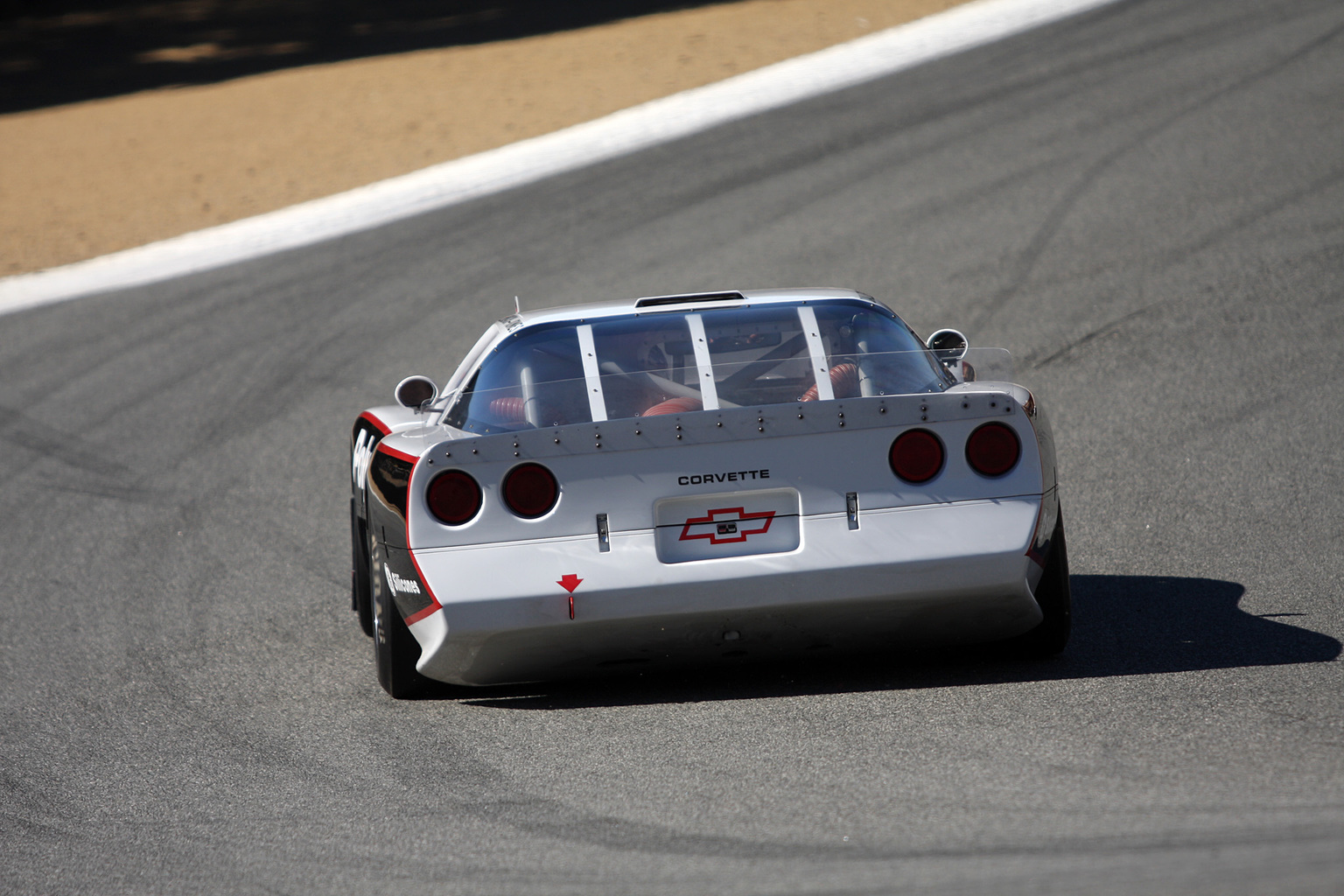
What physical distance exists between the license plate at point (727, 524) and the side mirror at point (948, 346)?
111 cm

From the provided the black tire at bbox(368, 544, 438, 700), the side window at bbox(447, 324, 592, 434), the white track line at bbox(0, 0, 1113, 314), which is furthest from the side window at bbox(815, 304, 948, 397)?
the white track line at bbox(0, 0, 1113, 314)

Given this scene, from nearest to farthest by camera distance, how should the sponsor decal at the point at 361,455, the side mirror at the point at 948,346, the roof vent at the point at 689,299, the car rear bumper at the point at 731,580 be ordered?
the car rear bumper at the point at 731,580
the roof vent at the point at 689,299
the side mirror at the point at 948,346
the sponsor decal at the point at 361,455

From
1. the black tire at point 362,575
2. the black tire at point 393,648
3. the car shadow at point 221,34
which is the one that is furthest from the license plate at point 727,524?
the car shadow at point 221,34

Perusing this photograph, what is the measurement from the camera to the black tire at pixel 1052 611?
186 inches

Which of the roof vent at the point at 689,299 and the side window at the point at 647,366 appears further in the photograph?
the roof vent at the point at 689,299

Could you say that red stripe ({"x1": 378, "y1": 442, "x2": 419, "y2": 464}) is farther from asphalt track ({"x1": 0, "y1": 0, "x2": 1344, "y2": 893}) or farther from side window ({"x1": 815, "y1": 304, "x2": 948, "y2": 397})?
side window ({"x1": 815, "y1": 304, "x2": 948, "y2": 397})

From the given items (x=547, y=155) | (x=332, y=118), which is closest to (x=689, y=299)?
(x=547, y=155)

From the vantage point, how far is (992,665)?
4883mm

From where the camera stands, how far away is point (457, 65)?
67.4ft

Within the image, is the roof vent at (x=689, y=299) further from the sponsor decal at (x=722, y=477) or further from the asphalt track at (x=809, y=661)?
the asphalt track at (x=809, y=661)

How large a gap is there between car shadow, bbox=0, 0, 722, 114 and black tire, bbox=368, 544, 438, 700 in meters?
18.5

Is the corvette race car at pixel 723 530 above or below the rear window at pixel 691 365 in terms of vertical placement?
below

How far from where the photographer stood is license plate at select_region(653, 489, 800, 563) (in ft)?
14.7

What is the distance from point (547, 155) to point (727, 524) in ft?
37.6
